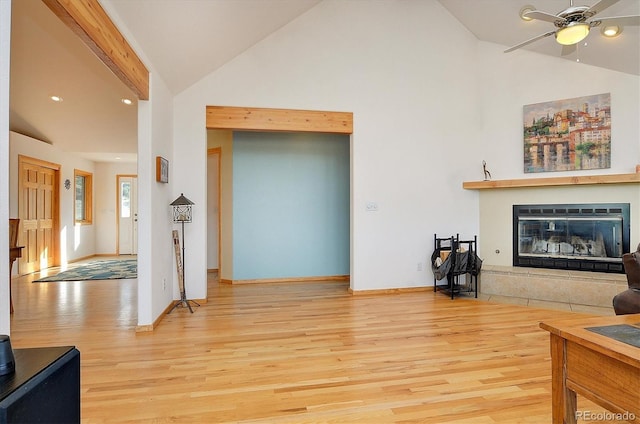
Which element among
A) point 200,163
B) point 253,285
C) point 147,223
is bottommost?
point 253,285

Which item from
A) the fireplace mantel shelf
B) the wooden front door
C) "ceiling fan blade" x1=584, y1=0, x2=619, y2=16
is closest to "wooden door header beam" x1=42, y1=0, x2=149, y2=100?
"ceiling fan blade" x1=584, y1=0, x2=619, y2=16

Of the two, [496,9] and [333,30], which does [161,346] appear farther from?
[496,9]

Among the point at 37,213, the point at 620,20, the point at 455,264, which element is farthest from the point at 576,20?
the point at 37,213

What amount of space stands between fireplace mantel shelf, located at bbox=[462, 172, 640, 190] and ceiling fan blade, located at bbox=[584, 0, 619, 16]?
2276 millimetres

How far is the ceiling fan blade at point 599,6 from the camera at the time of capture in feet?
8.55

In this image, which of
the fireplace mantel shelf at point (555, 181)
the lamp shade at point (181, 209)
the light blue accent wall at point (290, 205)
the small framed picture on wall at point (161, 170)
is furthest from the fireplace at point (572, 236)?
the small framed picture on wall at point (161, 170)

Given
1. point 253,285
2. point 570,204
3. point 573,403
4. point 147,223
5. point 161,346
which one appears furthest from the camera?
point 253,285

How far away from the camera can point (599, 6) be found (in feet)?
8.89

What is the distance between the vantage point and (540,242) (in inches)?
195

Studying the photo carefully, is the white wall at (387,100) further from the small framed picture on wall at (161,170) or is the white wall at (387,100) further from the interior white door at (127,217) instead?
the interior white door at (127,217)

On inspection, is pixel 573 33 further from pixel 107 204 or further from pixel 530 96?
pixel 107 204

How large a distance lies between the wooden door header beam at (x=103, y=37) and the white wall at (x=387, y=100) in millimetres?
1408

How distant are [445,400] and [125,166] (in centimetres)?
969

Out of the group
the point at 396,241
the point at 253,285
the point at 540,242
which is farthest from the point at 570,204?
the point at 253,285
